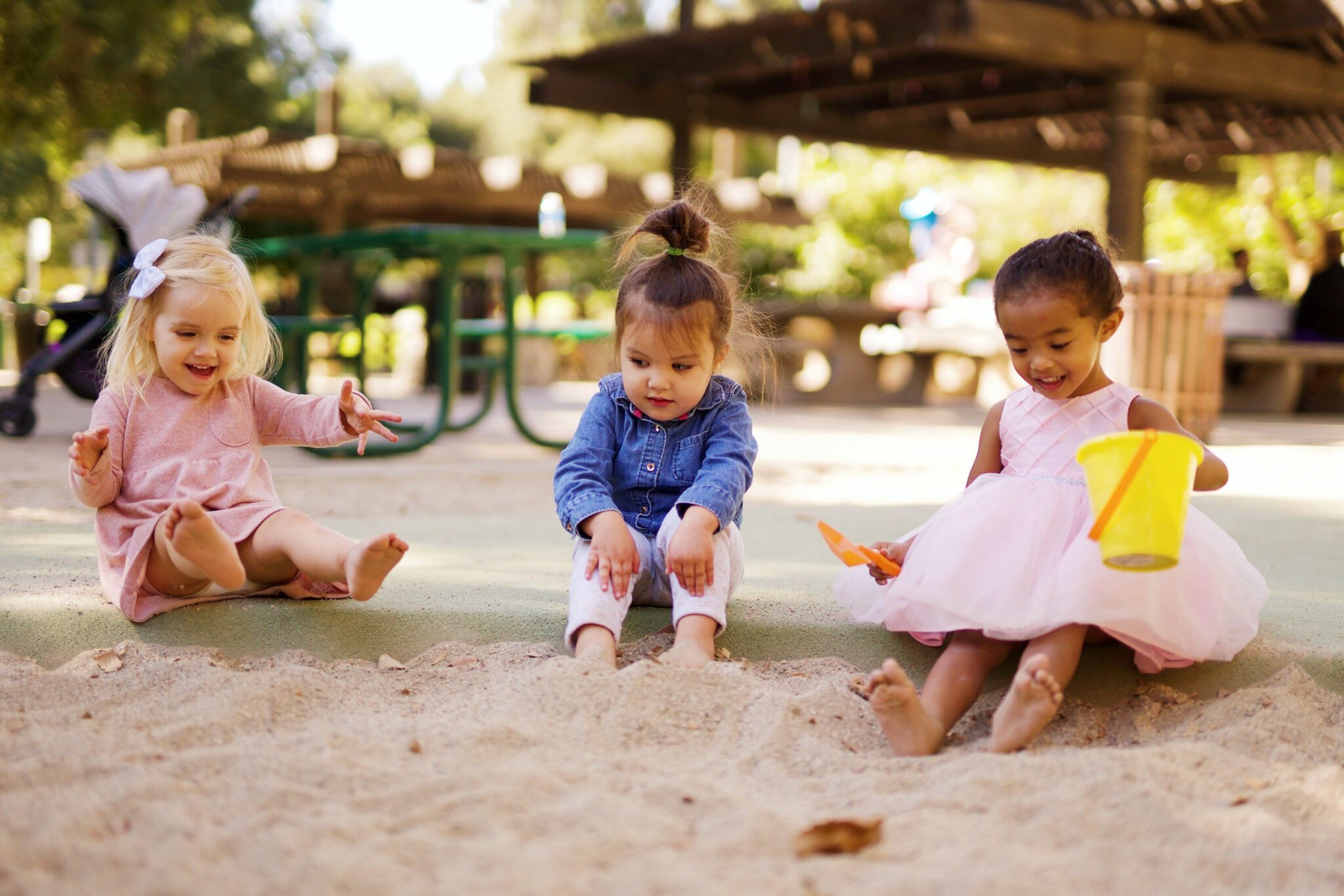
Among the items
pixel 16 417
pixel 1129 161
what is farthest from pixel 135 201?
pixel 1129 161

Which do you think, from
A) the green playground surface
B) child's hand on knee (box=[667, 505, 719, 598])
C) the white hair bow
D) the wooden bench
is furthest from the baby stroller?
the wooden bench

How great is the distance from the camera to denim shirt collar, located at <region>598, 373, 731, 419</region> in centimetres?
262

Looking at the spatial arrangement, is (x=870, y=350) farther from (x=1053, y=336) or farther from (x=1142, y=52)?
(x=1053, y=336)

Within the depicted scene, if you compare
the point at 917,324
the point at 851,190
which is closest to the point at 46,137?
the point at 917,324

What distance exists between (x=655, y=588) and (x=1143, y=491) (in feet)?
3.65

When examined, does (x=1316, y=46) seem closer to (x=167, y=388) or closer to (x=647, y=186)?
(x=647, y=186)

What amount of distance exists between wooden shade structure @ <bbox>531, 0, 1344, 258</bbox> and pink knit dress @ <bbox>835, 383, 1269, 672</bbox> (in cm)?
534

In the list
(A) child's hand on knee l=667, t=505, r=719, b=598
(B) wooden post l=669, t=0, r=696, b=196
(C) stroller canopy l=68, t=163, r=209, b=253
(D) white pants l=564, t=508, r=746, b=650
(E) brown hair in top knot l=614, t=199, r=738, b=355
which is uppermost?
(B) wooden post l=669, t=0, r=696, b=196

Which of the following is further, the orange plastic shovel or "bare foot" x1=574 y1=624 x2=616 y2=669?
the orange plastic shovel

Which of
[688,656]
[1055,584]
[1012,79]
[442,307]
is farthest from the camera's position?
[1012,79]

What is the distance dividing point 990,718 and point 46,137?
10.6 metres

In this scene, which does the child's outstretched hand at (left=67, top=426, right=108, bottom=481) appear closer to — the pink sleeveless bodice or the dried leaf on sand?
the dried leaf on sand

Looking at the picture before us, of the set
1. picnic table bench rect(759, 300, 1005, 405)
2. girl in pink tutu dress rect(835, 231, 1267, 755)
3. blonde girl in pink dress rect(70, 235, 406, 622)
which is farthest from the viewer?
picnic table bench rect(759, 300, 1005, 405)

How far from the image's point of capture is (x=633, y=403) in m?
2.59
